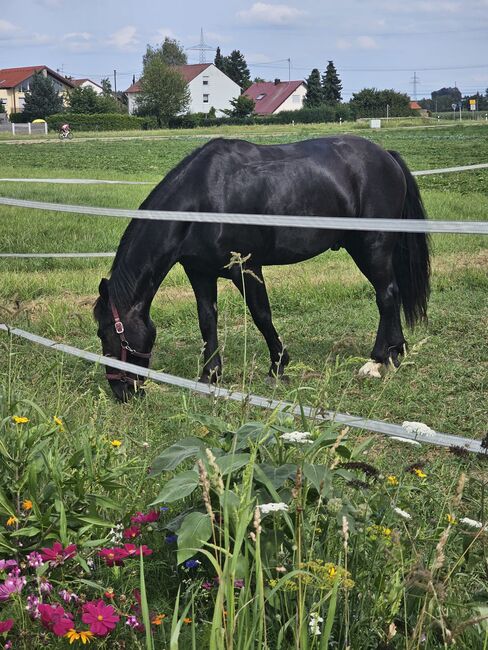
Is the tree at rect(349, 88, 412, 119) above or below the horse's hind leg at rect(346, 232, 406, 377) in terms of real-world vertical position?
above

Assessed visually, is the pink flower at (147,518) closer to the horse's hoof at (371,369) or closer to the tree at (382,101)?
the horse's hoof at (371,369)

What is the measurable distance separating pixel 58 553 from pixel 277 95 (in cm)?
11512

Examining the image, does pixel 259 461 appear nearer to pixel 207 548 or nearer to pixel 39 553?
pixel 207 548

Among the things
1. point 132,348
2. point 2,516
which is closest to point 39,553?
point 2,516

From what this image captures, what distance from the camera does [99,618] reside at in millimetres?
2041

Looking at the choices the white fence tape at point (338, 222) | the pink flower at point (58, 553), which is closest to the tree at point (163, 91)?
the white fence tape at point (338, 222)

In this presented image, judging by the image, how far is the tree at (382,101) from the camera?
296 ft

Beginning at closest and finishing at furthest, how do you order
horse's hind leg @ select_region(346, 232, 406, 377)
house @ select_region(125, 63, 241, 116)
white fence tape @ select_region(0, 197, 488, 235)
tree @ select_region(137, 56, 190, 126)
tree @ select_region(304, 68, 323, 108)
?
white fence tape @ select_region(0, 197, 488, 235) < horse's hind leg @ select_region(346, 232, 406, 377) < tree @ select_region(137, 56, 190, 126) < tree @ select_region(304, 68, 323, 108) < house @ select_region(125, 63, 241, 116)

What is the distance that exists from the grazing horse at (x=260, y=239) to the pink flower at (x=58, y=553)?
3.02 meters

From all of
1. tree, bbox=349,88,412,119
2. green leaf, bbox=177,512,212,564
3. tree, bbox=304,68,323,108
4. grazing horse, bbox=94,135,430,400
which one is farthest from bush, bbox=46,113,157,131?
green leaf, bbox=177,512,212,564

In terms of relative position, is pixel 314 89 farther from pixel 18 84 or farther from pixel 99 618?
pixel 99 618

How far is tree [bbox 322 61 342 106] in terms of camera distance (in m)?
107

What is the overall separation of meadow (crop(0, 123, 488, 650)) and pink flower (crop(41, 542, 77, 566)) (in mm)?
41

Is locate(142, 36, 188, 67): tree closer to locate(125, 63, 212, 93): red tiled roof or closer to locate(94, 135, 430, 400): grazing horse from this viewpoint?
locate(125, 63, 212, 93): red tiled roof
